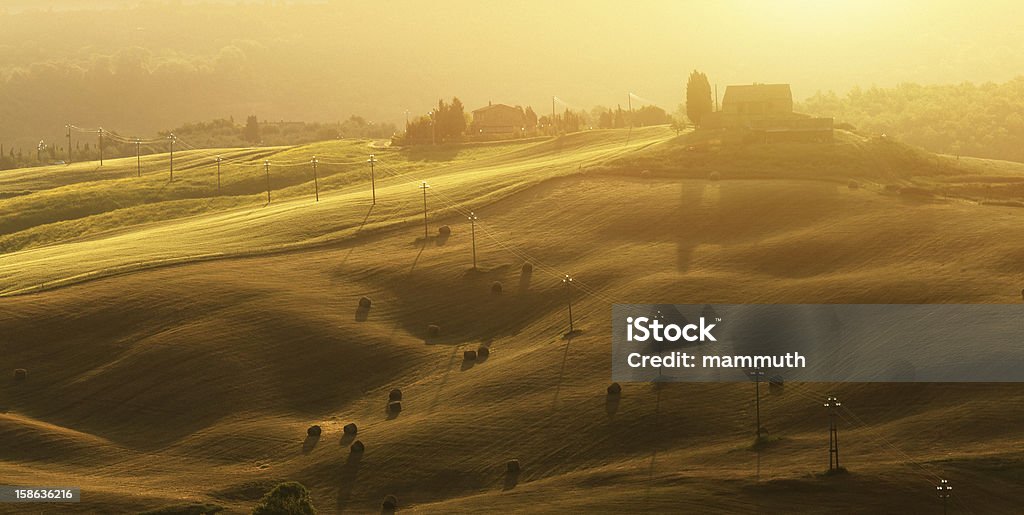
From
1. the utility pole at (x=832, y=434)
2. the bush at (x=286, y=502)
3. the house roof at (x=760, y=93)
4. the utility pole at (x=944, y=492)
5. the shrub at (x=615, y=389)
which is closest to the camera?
the utility pole at (x=944, y=492)

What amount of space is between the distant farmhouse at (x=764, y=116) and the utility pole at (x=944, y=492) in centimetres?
10077

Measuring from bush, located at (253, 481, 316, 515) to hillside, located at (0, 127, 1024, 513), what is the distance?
715 cm

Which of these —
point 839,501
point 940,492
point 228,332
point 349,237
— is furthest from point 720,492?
point 349,237

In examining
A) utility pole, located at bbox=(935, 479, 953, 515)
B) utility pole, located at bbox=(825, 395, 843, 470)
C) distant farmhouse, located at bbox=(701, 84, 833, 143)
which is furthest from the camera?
distant farmhouse, located at bbox=(701, 84, 833, 143)

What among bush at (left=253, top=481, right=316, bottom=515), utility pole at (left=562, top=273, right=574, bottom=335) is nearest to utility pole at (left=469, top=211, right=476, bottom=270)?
utility pole at (left=562, top=273, right=574, bottom=335)

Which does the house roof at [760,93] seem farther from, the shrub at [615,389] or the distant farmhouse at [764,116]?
the shrub at [615,389]

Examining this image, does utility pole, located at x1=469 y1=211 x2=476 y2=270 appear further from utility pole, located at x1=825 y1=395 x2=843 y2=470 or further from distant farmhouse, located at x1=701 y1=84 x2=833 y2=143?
utility pole, located at x1=825 y1=395 x2=843 y2=470

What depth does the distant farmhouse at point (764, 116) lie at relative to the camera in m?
171

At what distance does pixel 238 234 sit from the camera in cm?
15062

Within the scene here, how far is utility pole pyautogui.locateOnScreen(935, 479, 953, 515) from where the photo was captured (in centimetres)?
7150

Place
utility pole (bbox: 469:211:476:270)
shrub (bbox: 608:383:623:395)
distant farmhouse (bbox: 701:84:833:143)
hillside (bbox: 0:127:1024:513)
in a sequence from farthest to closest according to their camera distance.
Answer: distant farmhouse (bbox: 701:84:833:143) < utility pole (bbox: 469:211:476:270) < shrub (bbox: 608:383:623:395) < hillside (bbox: 0:127:1024:513)

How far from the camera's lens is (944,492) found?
239 ft

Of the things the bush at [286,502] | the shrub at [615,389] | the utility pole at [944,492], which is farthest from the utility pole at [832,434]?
the bush at [286,502]

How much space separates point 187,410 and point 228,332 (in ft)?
43.1
